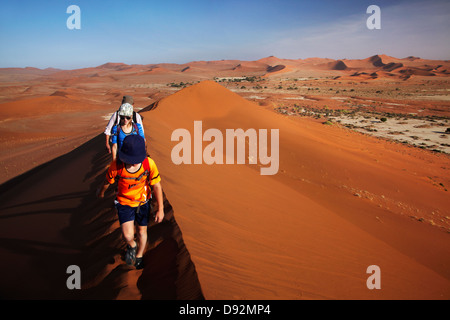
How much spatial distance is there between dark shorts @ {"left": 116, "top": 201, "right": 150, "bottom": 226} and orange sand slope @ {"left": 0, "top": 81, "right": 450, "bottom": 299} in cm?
45

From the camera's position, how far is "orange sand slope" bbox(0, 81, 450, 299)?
2.50 m

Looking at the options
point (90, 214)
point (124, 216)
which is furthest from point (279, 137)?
point (124, 216)

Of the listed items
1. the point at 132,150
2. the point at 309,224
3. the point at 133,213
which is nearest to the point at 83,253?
the point at 133,213

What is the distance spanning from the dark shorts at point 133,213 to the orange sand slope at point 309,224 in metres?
0.54

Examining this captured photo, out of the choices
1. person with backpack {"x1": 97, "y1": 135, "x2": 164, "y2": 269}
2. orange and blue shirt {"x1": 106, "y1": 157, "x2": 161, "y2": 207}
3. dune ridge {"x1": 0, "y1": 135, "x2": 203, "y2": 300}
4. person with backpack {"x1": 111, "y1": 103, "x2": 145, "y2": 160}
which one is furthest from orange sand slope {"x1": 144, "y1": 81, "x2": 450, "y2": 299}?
person with backpack {"x1": 111, "y1": 103, "x2": 145, "y2": 160}

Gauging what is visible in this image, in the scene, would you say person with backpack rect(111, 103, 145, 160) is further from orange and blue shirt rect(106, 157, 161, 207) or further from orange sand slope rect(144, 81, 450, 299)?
orange sand slope rect(144, 81, 450, 299)

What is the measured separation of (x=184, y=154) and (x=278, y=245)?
4.03 meters

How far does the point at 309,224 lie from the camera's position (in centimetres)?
434

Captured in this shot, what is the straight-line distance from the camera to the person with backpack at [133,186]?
7.32ft
